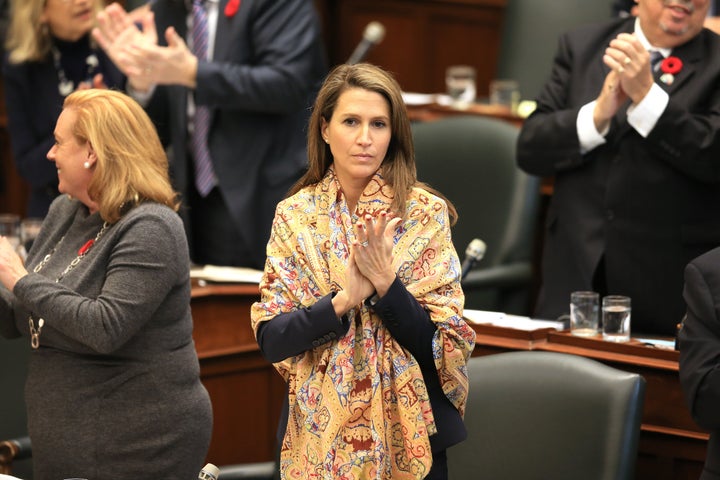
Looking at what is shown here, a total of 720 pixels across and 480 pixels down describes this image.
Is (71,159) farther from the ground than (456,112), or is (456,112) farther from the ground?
(71,159)

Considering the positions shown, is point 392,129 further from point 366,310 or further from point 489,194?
point 489,194

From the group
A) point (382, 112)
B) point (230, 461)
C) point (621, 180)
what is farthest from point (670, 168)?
point (230, 461)

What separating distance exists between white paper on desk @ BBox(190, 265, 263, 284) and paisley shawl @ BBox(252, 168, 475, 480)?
4.48 ft

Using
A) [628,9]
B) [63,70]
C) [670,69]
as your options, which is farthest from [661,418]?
[63,70]

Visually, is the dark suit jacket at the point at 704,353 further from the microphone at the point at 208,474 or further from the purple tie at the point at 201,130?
the purple tie at the point at 201,130

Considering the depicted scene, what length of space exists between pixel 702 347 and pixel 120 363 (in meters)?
1.19

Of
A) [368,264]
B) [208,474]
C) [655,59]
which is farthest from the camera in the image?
[655,59]

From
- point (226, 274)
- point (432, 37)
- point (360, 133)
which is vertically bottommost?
point (226, 274)

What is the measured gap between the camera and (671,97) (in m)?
3.21

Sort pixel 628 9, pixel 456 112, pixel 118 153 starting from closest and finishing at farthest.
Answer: pixel 118 153
pixel 628 9
pixel 456 112

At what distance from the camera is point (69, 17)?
13.7 feet

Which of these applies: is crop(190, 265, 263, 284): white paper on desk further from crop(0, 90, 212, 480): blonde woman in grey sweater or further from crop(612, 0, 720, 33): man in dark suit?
crop(612, 0, 720, 33): man in dark suit

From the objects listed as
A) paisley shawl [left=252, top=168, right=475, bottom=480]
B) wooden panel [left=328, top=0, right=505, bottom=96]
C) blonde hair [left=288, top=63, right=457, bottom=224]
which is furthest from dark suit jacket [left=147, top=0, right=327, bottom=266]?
wooden panel [left=328, top=0, right=505, bottom=96]

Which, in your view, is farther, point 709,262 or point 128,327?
point 128,327
